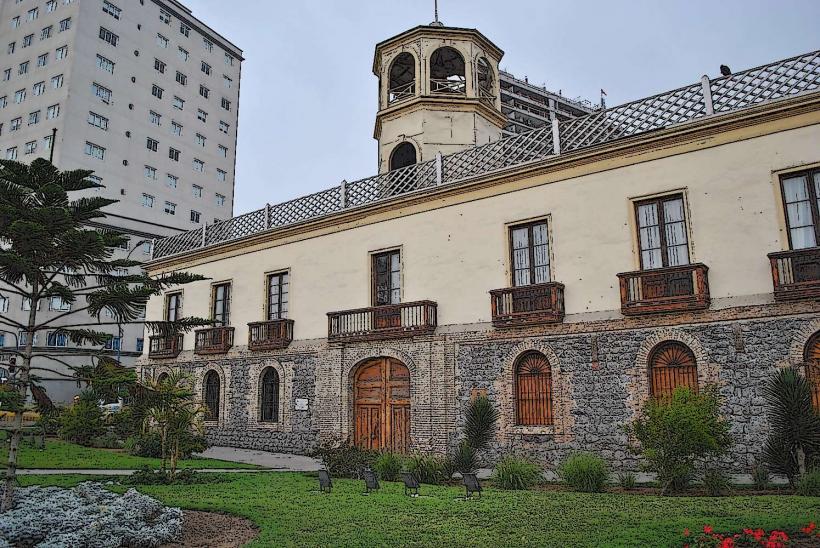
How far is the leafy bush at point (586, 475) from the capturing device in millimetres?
12578

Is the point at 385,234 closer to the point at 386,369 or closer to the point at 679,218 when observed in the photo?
the point at 386,369

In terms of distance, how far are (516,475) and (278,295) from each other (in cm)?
1337

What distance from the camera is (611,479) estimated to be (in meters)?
14.0

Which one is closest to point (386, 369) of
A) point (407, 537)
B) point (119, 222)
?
point (407, 537)

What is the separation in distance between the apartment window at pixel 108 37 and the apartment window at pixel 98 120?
617 centimetres

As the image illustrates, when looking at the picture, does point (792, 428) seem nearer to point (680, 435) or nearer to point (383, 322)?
point (680, 435)

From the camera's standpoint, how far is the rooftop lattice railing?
1480 cm

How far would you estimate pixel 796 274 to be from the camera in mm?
Answer: 13430

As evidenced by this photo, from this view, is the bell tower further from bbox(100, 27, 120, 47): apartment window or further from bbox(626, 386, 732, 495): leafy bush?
bbox(100, 27, 120, 47): apartment window

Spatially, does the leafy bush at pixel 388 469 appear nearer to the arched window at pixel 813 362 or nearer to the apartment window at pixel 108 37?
the arched window at pixel 813 362

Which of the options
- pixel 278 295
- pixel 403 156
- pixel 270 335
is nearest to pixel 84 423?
pixel 270 335

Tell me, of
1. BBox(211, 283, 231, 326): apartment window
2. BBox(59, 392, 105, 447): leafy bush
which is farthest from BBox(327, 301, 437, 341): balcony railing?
BBox(59, 392, 105, 447): leafy bush

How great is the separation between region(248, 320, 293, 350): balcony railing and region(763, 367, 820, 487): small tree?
15.3 m

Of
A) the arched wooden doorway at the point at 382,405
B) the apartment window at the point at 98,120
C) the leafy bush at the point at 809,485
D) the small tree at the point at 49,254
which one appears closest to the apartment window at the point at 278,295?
the arched wooden doorway at the point at 382,405
